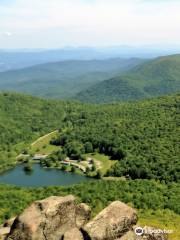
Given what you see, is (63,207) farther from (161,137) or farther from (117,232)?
(161,137)

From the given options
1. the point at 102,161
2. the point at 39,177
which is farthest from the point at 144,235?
the point at 102,161

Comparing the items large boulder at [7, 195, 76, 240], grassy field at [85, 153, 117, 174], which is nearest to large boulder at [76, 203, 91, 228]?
large boulder at [7, 195, 76, 240]

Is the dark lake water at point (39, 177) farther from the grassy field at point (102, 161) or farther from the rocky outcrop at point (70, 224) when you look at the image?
the rocky outcrop at point (70, 224)

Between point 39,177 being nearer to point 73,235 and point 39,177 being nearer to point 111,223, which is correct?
point 73,235

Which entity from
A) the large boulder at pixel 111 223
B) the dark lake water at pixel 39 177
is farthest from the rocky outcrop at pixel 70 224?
the dark lake water at pixel 39 177

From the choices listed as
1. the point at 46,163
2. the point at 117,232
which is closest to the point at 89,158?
the point at 46,163

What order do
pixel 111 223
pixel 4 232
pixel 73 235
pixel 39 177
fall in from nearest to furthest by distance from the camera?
1. pixel 111 223
2. pixel 73 235
3. pixel 4 232
4. pixel 39 177
